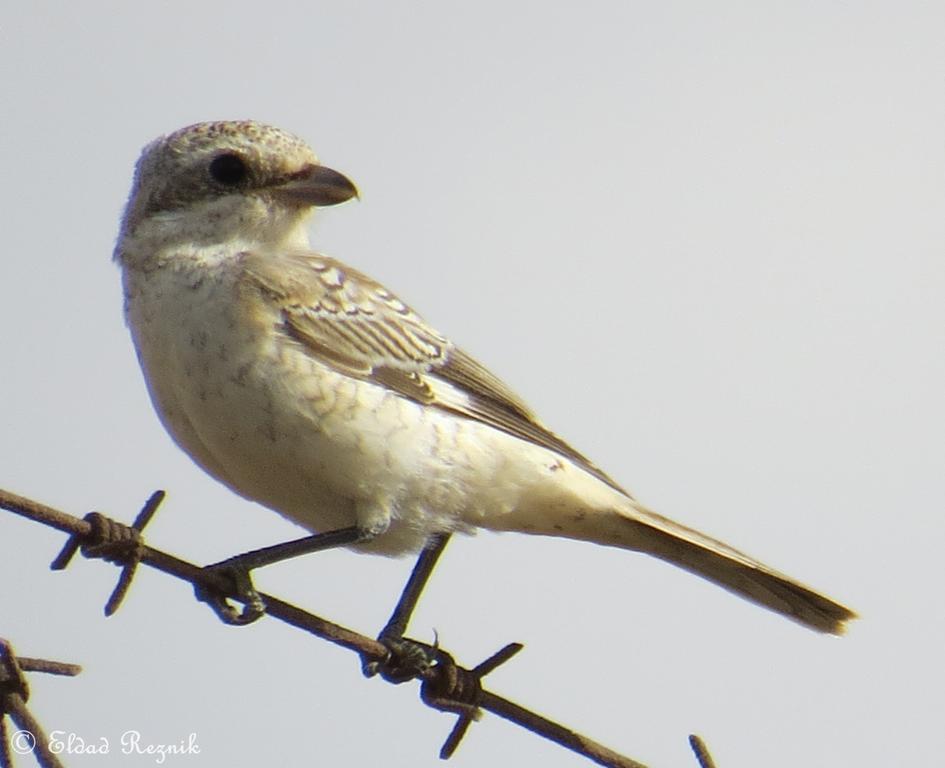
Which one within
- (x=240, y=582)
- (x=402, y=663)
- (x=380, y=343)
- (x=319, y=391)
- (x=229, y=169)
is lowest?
(x=402, y=663)

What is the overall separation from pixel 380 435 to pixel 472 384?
0.89 m

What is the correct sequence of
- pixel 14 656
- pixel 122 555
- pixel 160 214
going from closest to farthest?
pixel 14 656, pixel 122 555, pixel 160 214

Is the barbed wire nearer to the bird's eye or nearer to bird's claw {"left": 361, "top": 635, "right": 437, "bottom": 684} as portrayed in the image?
bird's claw {"left": 361, "top": 635, "right": 437, "bottom": 684}

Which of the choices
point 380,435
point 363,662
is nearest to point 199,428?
point 380,435

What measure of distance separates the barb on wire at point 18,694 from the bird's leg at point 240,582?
2.40 ft

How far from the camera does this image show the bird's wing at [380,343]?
20.5 ft

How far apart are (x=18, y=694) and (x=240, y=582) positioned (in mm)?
1520

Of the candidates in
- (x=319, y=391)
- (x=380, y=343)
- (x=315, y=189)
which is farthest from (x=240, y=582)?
(x=315, y=189)

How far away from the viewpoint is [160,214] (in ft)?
22.4

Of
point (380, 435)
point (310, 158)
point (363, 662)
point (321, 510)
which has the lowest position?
point (363, 662)

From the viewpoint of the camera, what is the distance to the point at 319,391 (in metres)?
5.96

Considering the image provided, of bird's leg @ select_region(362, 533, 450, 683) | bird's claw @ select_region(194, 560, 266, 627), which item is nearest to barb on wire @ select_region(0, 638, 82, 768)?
bird's claw @ select_region(194, 560, 266, 627)

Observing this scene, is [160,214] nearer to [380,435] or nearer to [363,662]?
[380,435]

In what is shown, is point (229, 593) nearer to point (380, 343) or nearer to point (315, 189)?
point (380, 343)
